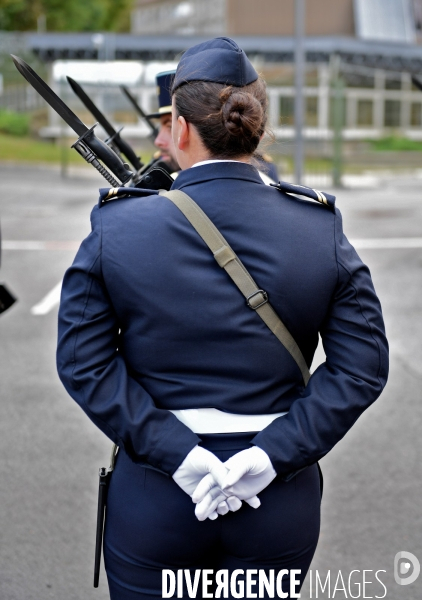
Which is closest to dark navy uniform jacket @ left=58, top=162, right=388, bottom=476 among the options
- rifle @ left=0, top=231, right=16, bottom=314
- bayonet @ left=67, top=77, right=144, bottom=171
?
bayonet @ left=67, top=77, right=144, bottom=171

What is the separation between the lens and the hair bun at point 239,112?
5.94 ft

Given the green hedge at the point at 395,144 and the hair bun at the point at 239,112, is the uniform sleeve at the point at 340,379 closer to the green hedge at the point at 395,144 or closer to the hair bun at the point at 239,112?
the hair bun at the point at 239,112

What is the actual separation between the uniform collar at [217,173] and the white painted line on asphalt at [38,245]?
9688mm

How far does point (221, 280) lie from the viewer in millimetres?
1825

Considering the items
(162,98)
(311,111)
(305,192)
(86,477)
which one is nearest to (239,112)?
(305,192)

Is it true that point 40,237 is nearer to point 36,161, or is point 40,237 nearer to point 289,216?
point 289,216

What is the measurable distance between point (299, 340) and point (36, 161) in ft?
78.4

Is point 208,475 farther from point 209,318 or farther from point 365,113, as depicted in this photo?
point 365,113

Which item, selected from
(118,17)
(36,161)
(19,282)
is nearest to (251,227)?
(19,282)

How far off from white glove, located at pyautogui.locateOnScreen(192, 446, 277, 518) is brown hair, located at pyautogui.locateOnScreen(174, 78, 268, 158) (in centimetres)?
69

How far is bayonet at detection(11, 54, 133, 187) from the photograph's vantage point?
2176mm

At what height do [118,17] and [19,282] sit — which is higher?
[19,282]

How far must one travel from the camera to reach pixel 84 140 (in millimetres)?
2385

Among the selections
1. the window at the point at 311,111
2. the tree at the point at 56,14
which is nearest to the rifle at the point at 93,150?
the window at the point at 311,111
